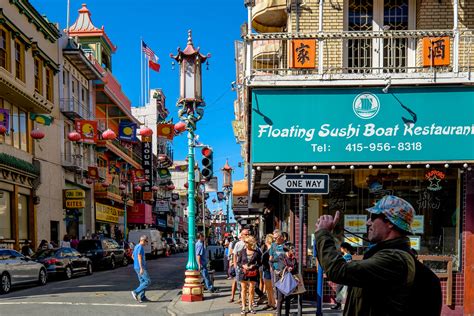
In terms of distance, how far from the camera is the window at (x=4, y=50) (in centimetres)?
2366

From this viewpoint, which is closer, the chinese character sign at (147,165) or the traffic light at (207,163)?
the traffic light at (207,163)

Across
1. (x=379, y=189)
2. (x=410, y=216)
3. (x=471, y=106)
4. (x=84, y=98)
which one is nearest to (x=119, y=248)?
(x=84, y=98)

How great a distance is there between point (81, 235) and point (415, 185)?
92.4ft

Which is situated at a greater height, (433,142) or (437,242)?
(433,142)

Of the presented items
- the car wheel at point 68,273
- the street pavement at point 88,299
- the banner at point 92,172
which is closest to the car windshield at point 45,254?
the car wheel at point 68,273

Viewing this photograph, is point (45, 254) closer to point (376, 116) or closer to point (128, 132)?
point (128, 132)

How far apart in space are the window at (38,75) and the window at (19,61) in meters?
1.82

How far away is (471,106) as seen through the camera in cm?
995

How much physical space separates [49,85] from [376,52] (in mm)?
23324

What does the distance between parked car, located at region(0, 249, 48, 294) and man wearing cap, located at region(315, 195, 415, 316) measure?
1420 cm

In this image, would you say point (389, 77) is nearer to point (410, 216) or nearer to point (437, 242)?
point (437, 242)

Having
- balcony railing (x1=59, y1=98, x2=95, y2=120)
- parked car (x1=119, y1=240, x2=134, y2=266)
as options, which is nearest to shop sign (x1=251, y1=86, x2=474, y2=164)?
parked car (x1=119, y1=240, x2=134, y2=266)

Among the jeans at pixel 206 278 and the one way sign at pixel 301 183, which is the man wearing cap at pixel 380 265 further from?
the jeans at pixel 206 278

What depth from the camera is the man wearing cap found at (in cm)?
273
